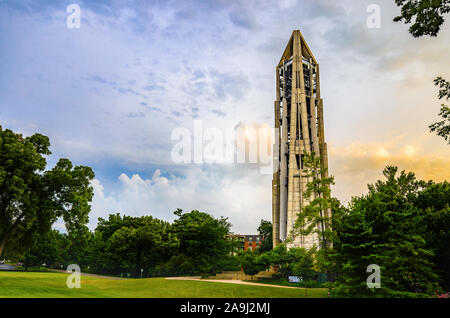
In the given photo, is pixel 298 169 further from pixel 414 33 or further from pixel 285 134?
pixel 414 33

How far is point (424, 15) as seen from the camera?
14438 millimetres

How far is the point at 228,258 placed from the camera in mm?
53406

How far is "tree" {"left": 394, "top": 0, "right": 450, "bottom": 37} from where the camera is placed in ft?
46.6

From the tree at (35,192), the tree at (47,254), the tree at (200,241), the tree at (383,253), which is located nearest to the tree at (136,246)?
the tree at (200,241)

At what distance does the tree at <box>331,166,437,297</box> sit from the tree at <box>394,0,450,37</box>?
377 inches

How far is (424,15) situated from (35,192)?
29221 mm

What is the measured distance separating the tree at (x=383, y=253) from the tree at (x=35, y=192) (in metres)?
21.3

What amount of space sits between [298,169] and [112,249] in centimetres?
3538

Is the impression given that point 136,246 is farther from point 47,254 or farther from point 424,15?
Result: point 424,15

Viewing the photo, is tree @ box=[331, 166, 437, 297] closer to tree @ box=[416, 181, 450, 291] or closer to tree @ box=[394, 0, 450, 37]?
tree @ box=[416, 181, 450, 291]

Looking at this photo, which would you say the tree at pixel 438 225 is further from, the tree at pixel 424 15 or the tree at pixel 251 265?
the tree at pixel 251 265

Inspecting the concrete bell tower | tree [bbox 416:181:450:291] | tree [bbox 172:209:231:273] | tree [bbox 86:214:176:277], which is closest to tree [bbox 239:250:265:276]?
tree [bbox 172:209:231:273]

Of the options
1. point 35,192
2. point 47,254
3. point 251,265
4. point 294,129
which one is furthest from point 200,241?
point 47,254
